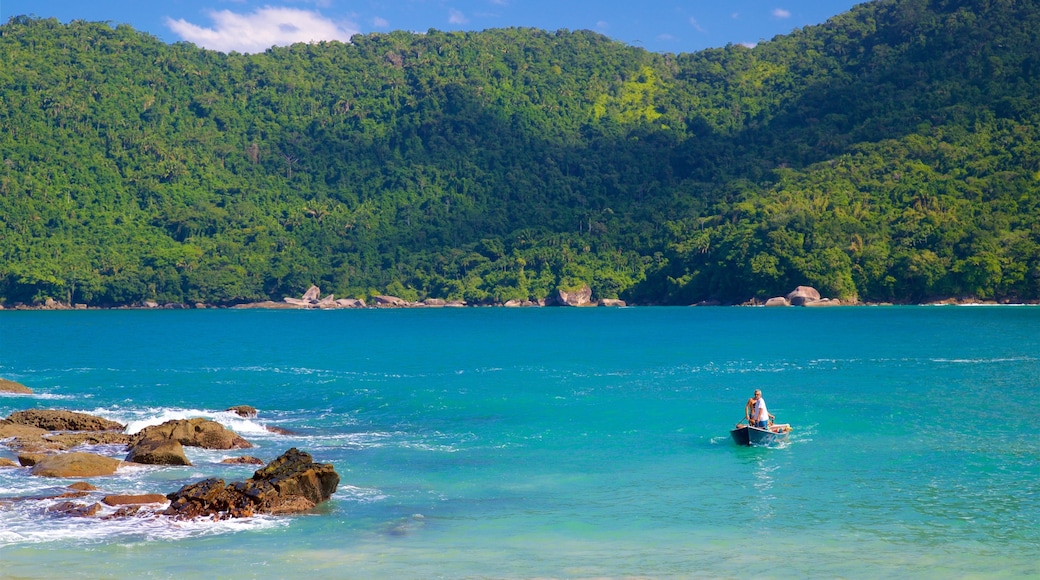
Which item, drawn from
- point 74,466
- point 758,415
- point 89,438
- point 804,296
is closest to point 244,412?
point 89,438

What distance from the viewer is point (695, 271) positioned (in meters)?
165

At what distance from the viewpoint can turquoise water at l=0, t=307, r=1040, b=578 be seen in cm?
1780

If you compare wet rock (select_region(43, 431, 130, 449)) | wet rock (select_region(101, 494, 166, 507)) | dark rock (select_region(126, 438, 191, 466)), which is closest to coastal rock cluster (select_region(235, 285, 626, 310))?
wet rock (select_region(43, 431, 130, 449))

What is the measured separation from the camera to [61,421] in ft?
105

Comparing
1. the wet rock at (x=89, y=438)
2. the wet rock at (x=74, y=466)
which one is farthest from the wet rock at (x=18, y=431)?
the wet rock at (x=74, y=466)

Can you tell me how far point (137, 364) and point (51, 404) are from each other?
75.7 feet

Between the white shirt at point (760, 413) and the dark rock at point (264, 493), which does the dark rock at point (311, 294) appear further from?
the dark rock at point (264, 493)

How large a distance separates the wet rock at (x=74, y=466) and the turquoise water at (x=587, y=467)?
562 mm

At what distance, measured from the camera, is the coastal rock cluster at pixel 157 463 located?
20.5 m

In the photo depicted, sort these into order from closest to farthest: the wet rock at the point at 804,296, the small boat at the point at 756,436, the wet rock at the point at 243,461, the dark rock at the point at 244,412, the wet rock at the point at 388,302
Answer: the wet rock at the point at 243,461 → the small boat at the point at 756,436 → the dark rock at the point at 244,412 → the wet rock at the point at 804,296 → the wet rock at the point at 388,302

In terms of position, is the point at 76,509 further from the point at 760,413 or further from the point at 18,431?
the point at 760,413

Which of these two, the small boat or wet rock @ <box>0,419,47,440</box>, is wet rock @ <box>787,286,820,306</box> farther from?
wet rock @ <box>0,419,47,440</box>

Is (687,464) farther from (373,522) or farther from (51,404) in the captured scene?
(51,404)

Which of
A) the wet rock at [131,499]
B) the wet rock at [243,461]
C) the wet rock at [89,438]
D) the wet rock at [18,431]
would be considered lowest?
the wet rock at [243,461]
